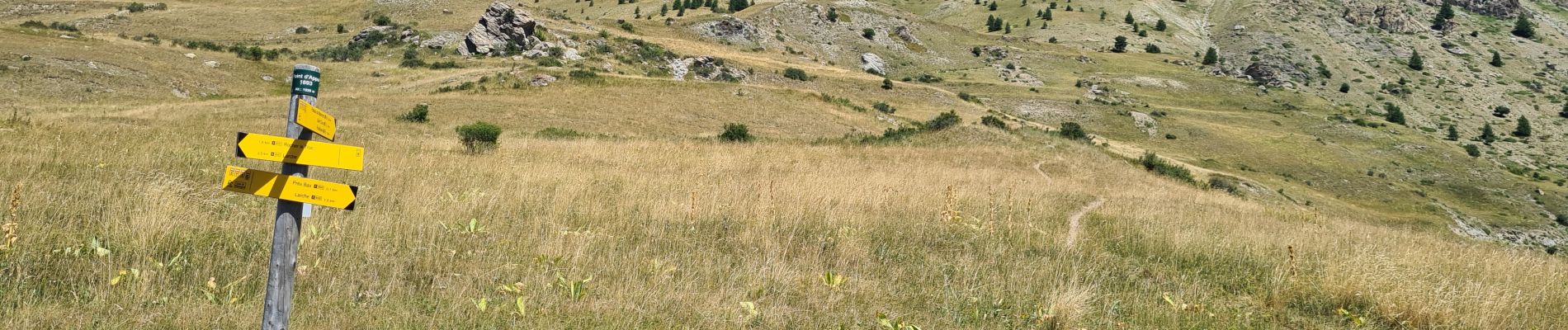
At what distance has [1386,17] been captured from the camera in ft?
421

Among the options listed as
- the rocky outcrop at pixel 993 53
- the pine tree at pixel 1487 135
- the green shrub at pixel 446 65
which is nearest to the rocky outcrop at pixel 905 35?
the rocky outcrop at pixel 993 53

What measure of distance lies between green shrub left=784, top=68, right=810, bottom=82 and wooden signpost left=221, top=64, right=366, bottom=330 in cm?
5236

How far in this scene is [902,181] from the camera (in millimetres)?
12719

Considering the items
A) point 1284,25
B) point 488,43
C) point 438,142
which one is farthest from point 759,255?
point 1284,25

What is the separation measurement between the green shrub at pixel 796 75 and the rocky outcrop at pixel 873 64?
25.3 m

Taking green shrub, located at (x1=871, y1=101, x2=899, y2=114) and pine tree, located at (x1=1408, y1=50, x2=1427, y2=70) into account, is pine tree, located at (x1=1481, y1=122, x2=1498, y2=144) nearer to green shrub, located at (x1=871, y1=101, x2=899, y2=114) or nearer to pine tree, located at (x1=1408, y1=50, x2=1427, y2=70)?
pine tree, located at (x1=1408, y1=50, x2=1427, y2=70)

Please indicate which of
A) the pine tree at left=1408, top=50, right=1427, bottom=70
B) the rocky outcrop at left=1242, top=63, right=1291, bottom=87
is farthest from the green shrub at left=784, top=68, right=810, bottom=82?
the pine tree at left=1408, top=50, right=1427, bottom=70

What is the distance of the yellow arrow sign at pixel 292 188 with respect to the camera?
2.89m

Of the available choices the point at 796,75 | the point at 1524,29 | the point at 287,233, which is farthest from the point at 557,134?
the point at 1524,29

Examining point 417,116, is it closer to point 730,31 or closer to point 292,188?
point 292,188

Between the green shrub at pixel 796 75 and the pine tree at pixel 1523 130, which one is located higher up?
the pine tree at pixel 1523 130

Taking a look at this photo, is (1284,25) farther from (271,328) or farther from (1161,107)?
(271,328)

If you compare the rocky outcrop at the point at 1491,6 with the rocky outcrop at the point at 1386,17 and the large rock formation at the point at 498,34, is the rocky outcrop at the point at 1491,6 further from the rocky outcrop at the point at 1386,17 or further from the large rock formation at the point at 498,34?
the large rock formation at the point at 498,34

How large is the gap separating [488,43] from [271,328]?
159 feet
